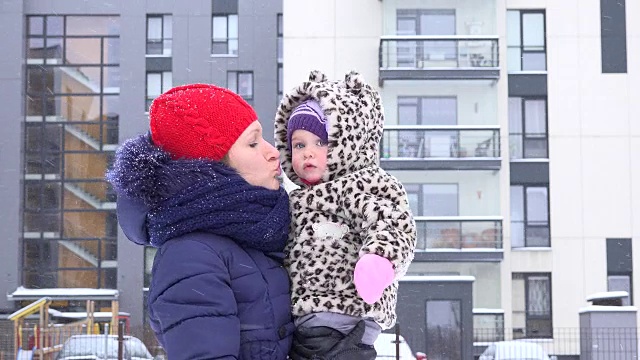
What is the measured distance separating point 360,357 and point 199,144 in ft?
2.47

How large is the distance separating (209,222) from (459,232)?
2567 cm

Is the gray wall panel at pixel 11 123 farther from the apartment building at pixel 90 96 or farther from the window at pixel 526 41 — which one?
the window at pixel 526 41

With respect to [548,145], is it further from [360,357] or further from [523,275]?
[360,357]

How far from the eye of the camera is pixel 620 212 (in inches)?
1145

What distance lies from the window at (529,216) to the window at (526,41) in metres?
3.66

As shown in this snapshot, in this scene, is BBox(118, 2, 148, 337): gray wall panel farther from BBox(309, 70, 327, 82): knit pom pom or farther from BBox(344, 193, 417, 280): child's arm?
BBox(344, 193, 417, 280): child's arm

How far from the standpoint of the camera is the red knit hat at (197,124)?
110 inches

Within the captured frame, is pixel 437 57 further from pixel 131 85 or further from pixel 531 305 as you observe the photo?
pixel 131 85

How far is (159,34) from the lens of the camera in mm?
39250

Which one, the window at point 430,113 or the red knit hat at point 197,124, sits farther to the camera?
the window at point 430,113

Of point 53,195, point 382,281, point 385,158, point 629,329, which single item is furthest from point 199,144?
point 53,195

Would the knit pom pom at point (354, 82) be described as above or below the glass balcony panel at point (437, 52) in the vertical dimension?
below

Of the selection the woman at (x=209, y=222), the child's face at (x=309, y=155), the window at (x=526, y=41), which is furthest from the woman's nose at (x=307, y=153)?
the window at (x=526, y=41)

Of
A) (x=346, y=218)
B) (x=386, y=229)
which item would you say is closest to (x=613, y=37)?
(x=346, y=218)
